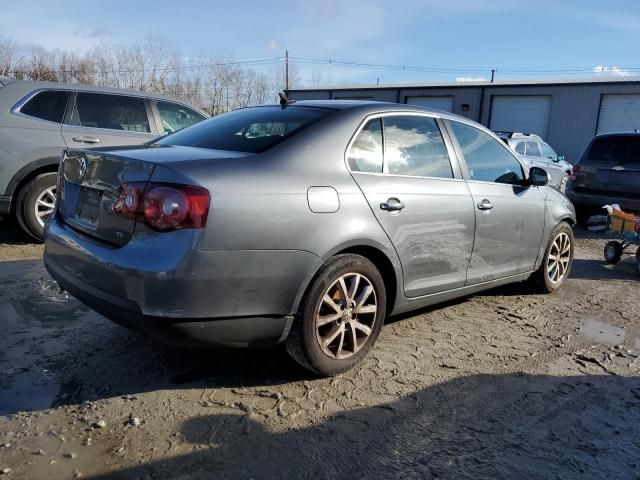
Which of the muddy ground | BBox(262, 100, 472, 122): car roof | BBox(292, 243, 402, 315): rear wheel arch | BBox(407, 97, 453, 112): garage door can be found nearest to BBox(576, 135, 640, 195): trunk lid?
the muddy ground

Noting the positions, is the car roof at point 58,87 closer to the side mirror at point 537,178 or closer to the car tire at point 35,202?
the car tire at point 35,202

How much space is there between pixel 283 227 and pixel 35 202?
4.38 metres

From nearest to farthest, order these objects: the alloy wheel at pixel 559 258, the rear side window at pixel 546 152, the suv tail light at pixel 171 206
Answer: the suv tail light at pixel 171 206 → the alloy wheel at pixel 559 258 → the rear side window at pixel 546 152

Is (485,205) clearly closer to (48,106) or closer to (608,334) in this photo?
(608,334)

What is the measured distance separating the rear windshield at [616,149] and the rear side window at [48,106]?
825 centimetres

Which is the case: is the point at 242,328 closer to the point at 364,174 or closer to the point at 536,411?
the point at 364,174

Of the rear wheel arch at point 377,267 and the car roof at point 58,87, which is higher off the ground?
the car roof at point 58,87

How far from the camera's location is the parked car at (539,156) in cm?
1295

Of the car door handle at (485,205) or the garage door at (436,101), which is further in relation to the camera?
the garage door at (436,101)

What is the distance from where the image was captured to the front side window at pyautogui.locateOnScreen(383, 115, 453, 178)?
11.8ft

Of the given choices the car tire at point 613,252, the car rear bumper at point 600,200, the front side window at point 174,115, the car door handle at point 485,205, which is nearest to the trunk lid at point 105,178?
the car door handle at point 485,205

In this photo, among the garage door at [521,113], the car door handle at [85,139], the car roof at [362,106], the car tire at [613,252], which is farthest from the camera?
the garage door at [521,113]

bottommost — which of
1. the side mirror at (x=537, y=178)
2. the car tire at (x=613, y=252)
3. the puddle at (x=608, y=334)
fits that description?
the puddle at (x=608, y=334)

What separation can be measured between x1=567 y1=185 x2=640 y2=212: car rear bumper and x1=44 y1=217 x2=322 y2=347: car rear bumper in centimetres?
752
